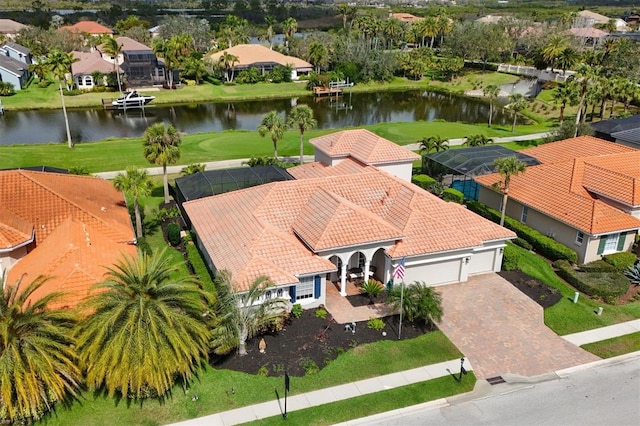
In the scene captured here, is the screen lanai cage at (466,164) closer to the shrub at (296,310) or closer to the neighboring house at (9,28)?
the shrub at (296,310)

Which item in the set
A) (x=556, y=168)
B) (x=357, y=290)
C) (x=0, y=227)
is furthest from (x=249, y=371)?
(x=556, y=168)

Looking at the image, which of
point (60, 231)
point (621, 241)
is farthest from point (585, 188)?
point (60, 231)

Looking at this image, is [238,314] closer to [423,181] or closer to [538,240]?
[538,240]

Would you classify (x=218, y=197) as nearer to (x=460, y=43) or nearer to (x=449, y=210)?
(x=449, y=210)

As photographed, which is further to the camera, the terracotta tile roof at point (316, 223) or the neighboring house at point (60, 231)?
the terracotta tile roof at point (316, 223)

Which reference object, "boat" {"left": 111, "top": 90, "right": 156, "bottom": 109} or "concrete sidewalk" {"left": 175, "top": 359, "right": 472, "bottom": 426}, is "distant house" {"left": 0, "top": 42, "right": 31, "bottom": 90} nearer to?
"boat" {"left": 111, "top": 90, "right": 156, "bottom": 109}

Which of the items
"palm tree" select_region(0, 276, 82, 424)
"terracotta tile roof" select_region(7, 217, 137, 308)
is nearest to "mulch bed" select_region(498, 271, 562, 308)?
"terracotta tile roof" select_region(7, 217, 137, 308)

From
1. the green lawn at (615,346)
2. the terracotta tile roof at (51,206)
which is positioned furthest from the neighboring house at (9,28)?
the green lawn at (615,346)
